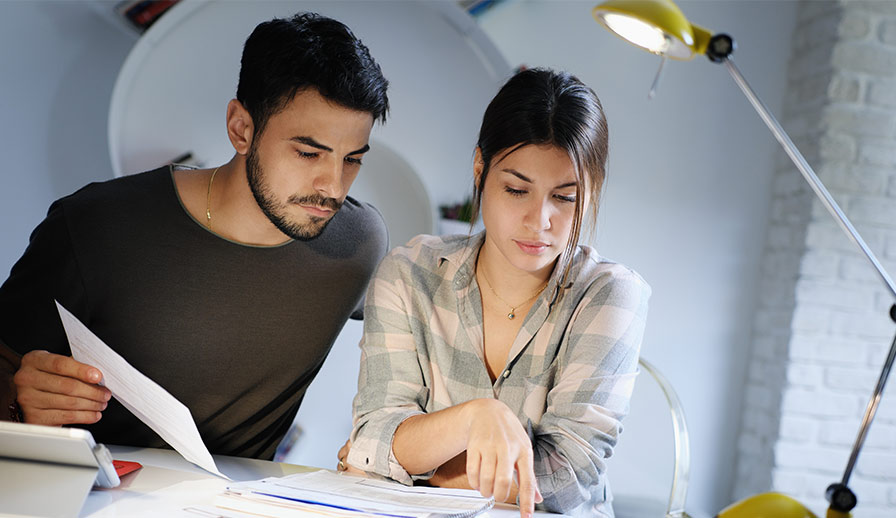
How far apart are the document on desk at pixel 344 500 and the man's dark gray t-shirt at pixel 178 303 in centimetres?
39

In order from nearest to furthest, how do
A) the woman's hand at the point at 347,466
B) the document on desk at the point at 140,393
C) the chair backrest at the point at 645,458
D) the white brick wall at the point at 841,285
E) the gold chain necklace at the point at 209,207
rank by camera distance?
1. the document on desk at the point at 140,393
2. the woman's hand at the point at 347,466
3. the gold chain necklace at the point at 209,207
4. the chair backrest at the point at 645,458
5. the white brick wall at the point at 841,285

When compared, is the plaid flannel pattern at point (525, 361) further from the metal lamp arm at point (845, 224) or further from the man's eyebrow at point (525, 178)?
the metal lamp arm at point (845, 224)

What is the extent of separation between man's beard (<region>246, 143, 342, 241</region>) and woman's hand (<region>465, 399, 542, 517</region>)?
0.48m

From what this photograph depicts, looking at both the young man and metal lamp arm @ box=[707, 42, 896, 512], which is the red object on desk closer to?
the young man

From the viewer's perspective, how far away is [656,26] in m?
1.01

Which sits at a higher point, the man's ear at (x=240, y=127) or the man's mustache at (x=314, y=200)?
the man's ear at (x=240, y=127)

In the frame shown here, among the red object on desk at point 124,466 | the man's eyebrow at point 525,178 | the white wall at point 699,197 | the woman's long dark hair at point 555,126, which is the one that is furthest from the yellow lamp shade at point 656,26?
the white wall at point 699,197

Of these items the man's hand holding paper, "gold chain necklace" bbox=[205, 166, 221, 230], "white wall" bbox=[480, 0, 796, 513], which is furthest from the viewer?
"white wall" bbox=[480, 0, 796, 513]

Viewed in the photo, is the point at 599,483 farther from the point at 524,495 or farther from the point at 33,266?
the point at 33,266

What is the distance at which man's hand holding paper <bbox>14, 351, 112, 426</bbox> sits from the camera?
89 cm

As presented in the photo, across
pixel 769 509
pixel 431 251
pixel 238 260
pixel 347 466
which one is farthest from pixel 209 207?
pixel 769 509

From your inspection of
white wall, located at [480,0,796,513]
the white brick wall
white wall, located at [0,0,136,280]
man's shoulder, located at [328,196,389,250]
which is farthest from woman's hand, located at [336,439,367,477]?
the white brick wall

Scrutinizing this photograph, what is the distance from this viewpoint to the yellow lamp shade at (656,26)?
1017 mm

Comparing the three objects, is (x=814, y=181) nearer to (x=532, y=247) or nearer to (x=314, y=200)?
(x=532, y=247)
